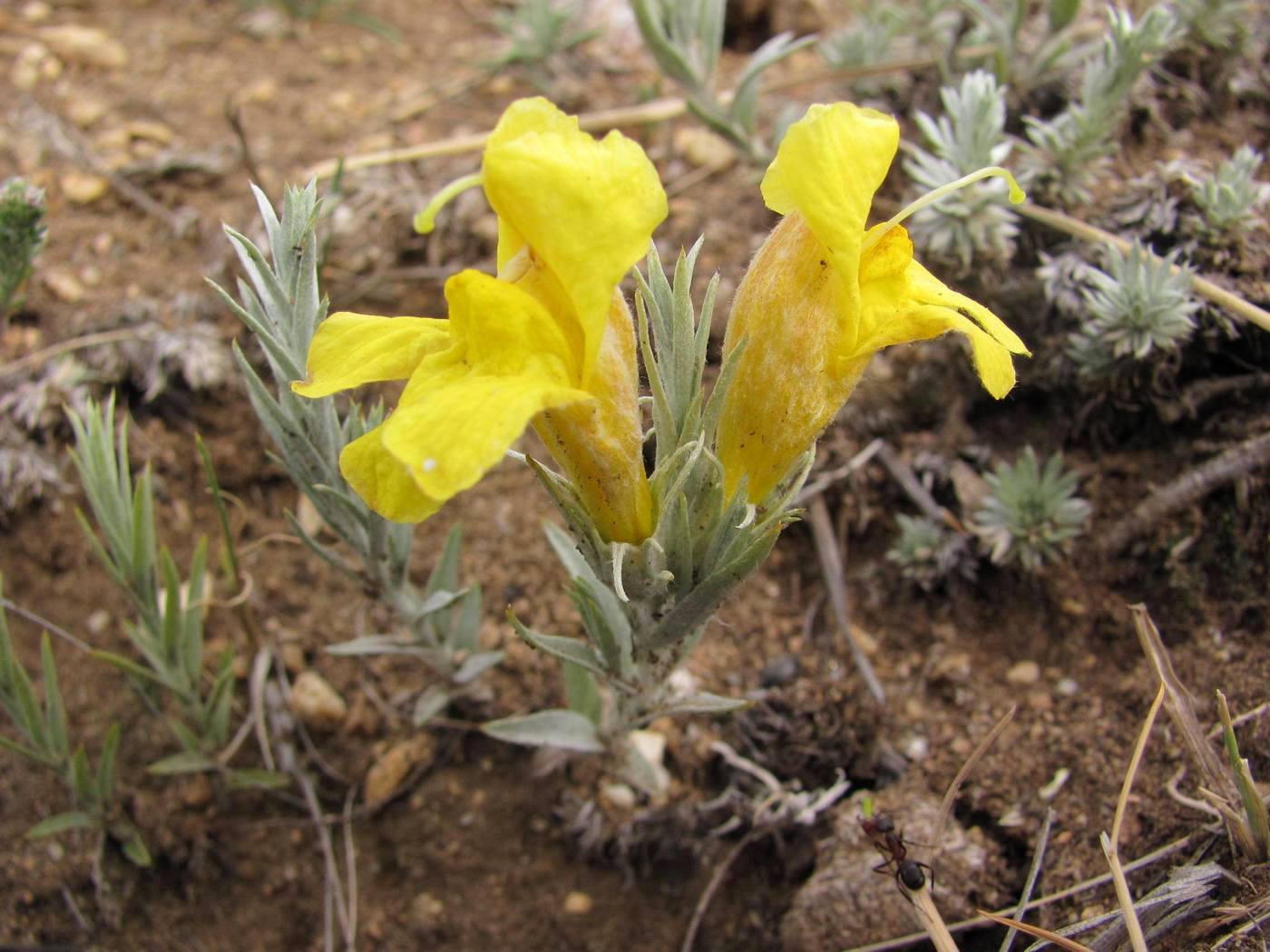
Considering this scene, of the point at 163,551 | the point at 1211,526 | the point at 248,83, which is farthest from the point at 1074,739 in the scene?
the point at 248,83

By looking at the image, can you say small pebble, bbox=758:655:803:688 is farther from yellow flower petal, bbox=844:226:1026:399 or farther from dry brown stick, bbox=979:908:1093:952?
yellow flower petal, bbox=844:226:1026:399

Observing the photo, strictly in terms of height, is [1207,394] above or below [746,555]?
below

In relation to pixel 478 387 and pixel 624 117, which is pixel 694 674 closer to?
pixel 478 387

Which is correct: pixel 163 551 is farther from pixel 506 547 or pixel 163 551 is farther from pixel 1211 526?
pixel 1211 526

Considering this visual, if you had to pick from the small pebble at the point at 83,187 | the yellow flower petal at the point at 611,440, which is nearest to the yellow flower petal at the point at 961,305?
the yellow flower petal at the point at 611,440

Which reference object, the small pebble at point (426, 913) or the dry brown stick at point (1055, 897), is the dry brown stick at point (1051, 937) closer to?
the dry brown stick at point (1055, 897)

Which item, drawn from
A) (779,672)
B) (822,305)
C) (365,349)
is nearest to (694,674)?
(779,672)
